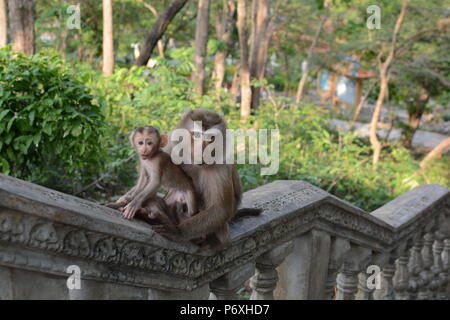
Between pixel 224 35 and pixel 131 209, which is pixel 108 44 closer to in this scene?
pixel 224 35

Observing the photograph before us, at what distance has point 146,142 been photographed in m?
1.96

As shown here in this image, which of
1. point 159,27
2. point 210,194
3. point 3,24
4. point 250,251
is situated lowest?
point 250,251

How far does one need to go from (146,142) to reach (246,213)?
0.54 meters

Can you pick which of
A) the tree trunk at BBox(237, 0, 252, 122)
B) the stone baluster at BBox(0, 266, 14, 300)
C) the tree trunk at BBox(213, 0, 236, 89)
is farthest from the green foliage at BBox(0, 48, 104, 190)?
the tree trunk at BBox(213, 0, 236, 89)

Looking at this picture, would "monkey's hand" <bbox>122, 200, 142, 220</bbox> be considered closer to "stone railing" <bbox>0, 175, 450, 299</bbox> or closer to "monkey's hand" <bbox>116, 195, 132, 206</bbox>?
"stone railing" <bbox>0, 175, 450, 299</bbox>

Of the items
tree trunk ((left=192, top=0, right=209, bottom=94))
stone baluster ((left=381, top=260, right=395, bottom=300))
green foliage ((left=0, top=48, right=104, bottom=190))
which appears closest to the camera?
stone baluster ((left=381, top=260, right=395, bottom=300))

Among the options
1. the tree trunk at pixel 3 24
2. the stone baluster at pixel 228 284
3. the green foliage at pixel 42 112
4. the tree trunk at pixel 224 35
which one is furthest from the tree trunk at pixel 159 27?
the stone baluster at pixel 228 284

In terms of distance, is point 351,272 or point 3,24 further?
point 3,24

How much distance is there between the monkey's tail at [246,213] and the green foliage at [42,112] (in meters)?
2.02

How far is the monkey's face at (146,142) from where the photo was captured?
195 cm

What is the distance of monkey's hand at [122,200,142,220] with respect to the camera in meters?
1.72

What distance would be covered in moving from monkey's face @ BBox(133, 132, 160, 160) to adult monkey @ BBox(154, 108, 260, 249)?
0.12 meters

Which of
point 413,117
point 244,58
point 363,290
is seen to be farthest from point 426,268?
point 413,117

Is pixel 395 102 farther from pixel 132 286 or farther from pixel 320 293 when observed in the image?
pixel 132 286
